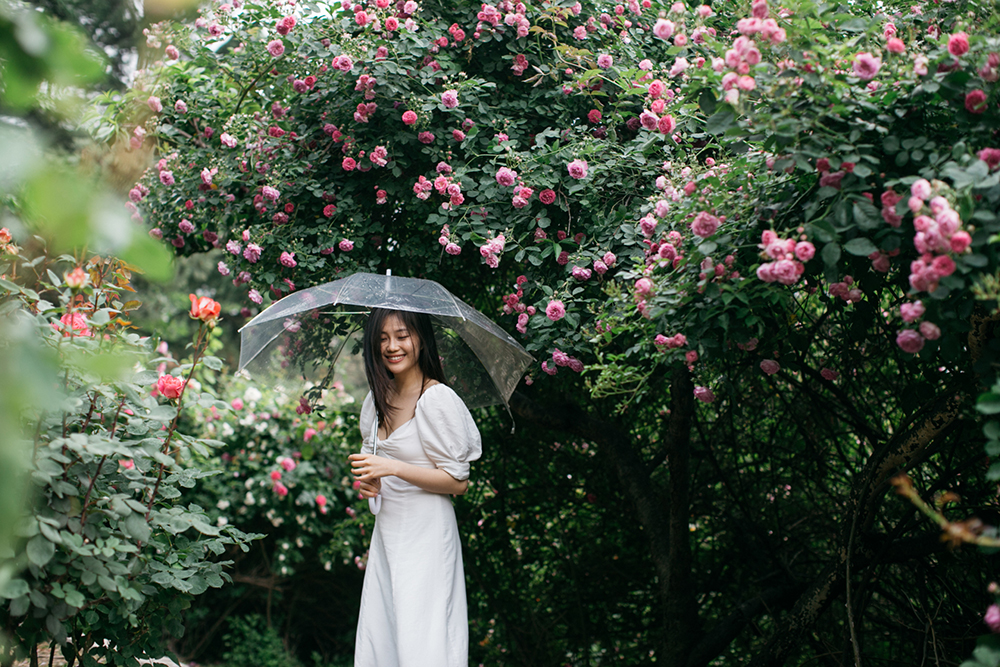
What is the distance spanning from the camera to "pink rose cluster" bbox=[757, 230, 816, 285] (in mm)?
1402

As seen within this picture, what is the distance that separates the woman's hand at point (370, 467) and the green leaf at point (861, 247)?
1.35 metres

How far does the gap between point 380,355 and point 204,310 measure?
2.24ft

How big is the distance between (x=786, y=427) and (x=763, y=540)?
519mm

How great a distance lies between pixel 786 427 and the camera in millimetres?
3123

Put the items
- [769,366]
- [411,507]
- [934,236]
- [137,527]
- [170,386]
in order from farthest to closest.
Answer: [411,507]
[769,366]
[170,386]
[137,527]
[934,236]

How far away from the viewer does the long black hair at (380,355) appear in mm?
2350

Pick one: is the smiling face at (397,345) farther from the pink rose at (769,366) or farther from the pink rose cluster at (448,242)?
the pink rose at (769,366)

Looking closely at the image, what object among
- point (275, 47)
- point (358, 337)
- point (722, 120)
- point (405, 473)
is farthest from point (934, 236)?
A: point (275, 47)

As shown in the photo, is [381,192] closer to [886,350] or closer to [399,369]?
[399,369]

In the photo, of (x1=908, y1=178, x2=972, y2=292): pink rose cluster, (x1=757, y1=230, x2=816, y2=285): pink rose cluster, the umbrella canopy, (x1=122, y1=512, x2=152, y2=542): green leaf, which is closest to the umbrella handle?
the umbrella canopy

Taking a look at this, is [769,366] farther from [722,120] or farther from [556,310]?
[722,120]

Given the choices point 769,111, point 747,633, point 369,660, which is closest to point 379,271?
point 369,660

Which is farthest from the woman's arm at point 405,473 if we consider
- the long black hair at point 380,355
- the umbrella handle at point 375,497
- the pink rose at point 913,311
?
the pink rose at point 913,311

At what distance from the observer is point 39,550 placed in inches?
59.8
